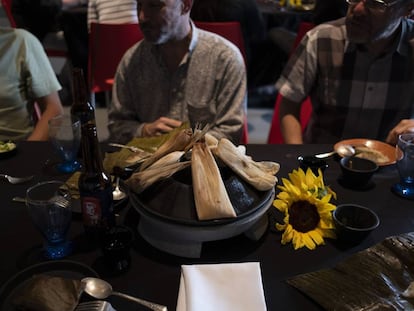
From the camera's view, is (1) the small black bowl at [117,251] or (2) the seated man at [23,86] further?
(2) the seated man at [23,86]

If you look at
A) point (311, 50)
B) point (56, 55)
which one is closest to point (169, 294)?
point (311, 50)

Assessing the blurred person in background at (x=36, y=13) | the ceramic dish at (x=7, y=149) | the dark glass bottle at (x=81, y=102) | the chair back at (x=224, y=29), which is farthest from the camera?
the blurred person in background at (x=36, y=13)

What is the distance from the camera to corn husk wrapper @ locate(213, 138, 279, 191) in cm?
100

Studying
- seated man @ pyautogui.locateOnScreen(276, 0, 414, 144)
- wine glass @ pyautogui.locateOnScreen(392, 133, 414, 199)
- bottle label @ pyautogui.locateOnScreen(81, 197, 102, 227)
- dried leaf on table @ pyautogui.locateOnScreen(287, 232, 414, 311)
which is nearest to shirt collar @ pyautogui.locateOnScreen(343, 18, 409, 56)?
seated man @ pyautogui.locateOnScreen(276, 0, 414, 144)

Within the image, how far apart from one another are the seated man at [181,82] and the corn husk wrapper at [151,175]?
70cm

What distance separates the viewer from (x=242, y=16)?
311 cm

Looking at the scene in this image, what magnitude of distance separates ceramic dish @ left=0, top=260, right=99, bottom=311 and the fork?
0.32 ft

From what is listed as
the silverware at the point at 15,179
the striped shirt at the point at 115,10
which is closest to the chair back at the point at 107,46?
the striped shirt at the point at 115,10

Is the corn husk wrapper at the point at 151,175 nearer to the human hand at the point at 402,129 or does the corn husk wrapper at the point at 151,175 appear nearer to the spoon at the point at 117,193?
the spoon at the point at 117,193

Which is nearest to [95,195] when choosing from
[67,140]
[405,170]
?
[67,140]

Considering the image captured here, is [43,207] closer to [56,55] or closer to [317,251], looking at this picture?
[317,251]

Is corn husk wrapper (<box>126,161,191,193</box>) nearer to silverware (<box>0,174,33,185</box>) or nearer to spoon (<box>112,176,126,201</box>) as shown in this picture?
spoon (<box>112,176,126,201</box>)

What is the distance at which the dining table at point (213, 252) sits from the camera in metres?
0.87

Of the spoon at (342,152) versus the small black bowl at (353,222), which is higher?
the small black bowl at (353,222)
